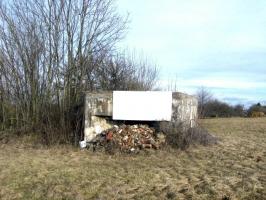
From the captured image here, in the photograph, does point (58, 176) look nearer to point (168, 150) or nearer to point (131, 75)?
point (168, 150)

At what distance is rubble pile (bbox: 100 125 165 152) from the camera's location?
1378cm

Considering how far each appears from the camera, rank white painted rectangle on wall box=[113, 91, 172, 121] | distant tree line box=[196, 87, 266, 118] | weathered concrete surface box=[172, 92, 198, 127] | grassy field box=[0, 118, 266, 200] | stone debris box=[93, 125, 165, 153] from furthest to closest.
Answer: distant tree line box=[196, 87, 266, 118]
weathered concrete surface box=[172, 92, 198, 127]
white painted rectangle on wall box=[113, 91, 172, 121]
stone debris box=[93, 125, 165, 153]
grassy field box=[0, 118, 266, 200]

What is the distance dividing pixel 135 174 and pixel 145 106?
15.3ft

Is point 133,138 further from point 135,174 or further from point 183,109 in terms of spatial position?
point 135,174

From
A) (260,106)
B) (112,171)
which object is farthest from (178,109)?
(260,106)

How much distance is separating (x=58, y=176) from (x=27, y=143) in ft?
21.1

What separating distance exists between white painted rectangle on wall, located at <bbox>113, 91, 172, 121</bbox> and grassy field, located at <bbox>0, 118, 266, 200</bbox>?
57.2 inches

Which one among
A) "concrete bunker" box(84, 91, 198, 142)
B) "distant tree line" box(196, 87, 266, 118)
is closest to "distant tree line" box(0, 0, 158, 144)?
"concrete bunker" box(84, 91, 198, 142)

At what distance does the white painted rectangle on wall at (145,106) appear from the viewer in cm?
1451

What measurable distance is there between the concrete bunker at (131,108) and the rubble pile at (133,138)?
0.34 m

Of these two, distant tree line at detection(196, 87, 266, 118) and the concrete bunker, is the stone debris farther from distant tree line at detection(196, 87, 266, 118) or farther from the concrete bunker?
distant tree line at detection(196, 87, 266, 118)

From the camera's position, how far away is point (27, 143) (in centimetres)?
1608

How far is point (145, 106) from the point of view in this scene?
47.6ft

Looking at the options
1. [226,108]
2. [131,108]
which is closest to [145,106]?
[131,108]
